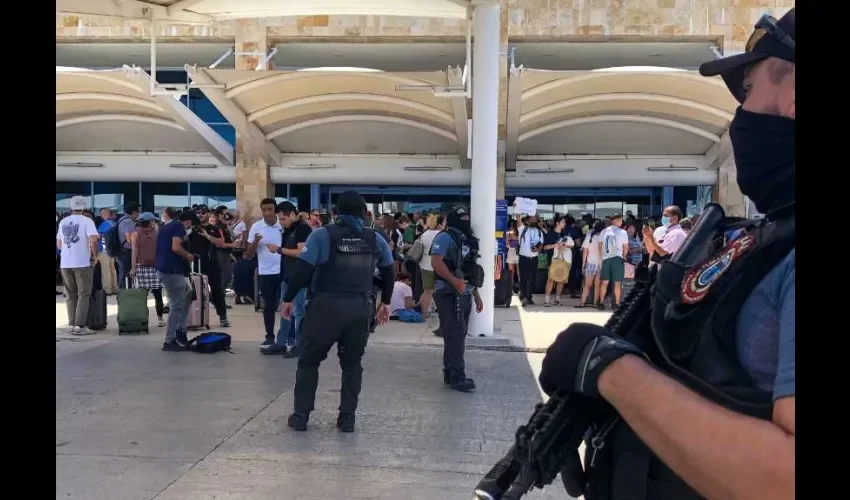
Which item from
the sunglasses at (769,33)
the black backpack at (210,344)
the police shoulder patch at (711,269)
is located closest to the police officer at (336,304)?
the black backpack at (210,344)

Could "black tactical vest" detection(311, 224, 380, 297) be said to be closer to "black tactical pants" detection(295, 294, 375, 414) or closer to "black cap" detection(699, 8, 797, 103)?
"black tactical pants" detection(295, 294, 375, 414)

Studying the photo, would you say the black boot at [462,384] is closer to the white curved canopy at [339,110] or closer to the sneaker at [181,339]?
the sneaker at [181,339]

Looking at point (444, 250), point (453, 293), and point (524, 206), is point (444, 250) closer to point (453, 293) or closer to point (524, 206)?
point (453, 293)

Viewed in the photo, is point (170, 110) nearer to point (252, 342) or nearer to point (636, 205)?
point (252, 342)

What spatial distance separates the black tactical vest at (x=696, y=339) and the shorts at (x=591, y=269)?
11.1 m

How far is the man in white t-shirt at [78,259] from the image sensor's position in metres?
9.26

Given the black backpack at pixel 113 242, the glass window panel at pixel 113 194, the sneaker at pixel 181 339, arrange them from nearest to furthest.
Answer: the sneaker at pixel 181 339
the black backpack at pixel 113 242
the glass window panel at pixel 113 194

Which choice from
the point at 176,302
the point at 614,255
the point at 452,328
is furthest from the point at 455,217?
the point at 614,255

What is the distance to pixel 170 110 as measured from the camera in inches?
632

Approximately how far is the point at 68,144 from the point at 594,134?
46.8ft

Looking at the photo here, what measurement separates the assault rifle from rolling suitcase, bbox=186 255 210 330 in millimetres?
8806

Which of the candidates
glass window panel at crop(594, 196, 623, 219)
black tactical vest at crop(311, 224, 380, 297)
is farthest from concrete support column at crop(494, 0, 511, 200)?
black tactical vest at crop(311, 224, 380, 297)
